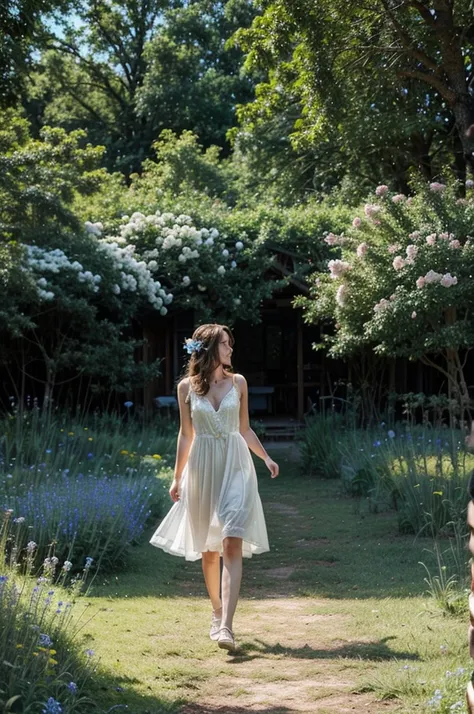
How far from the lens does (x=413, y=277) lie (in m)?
13.1

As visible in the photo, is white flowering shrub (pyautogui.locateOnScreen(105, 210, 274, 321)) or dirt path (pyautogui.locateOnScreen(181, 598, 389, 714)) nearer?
dirt path (pyautogui.locateOnScreen(181, 598, 389, 714))

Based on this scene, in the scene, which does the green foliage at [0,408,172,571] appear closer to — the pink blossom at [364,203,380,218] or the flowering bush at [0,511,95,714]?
the flowering bush at [0,511,95,714]

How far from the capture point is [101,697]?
173 inches

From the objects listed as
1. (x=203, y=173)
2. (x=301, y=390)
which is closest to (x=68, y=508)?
(x=301, y=390)

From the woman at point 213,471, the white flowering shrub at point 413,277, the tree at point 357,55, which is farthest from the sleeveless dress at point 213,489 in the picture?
the white flowering shrub at point 413,277

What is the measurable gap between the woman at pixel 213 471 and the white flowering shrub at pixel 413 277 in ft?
22.9

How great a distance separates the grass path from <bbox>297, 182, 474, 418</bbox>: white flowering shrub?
180 inches

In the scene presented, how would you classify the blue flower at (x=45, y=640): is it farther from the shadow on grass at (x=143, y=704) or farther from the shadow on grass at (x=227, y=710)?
the shadow on grass at (x=227, y=710)

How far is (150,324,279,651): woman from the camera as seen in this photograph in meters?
5.84

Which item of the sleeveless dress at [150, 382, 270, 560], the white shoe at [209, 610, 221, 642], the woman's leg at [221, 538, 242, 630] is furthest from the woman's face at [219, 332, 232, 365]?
the white shoe at [209, 610, 221, 642]

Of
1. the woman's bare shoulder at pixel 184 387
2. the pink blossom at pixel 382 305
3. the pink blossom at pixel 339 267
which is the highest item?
the pink blossom at pixel 339 267

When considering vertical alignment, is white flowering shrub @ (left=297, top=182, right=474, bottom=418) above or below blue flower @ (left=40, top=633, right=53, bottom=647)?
above

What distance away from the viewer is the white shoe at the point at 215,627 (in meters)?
5.63

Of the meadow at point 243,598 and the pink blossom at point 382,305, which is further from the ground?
the pink blossom at point 382,305
